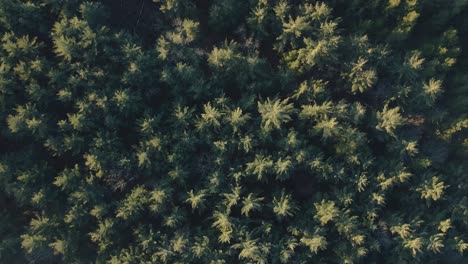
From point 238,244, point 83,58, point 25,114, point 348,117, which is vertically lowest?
point 238,244

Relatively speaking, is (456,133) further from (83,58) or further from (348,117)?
(83,58)

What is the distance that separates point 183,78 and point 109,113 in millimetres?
5603

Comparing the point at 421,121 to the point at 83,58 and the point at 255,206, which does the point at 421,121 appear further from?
the point at 83,58

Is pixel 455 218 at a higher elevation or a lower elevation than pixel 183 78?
lower

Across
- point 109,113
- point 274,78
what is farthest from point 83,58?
point 274,78

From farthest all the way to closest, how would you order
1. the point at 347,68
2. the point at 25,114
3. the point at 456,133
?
the point at 456,133 < the point at 347,68 < the point at 25,114

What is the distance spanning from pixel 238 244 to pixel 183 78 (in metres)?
11.9

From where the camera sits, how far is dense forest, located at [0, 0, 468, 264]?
28359 mm

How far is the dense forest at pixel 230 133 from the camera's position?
2836 centimetres

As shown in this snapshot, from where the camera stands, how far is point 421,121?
3134cm

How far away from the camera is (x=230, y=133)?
97.2ft

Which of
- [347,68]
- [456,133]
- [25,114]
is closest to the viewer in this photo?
[25,114]

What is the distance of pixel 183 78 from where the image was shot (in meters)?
28.7

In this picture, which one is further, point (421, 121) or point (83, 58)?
point (421, 121)
